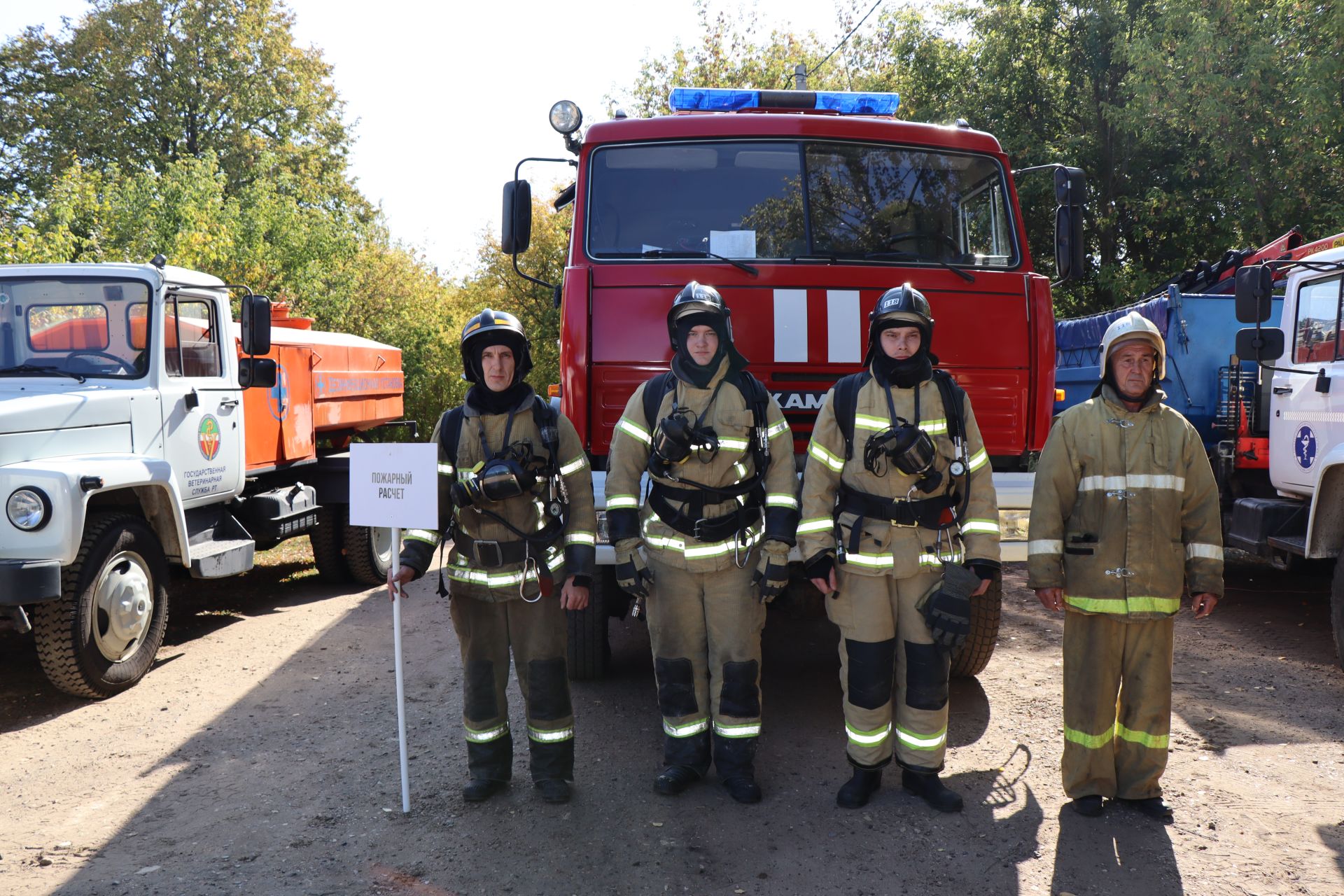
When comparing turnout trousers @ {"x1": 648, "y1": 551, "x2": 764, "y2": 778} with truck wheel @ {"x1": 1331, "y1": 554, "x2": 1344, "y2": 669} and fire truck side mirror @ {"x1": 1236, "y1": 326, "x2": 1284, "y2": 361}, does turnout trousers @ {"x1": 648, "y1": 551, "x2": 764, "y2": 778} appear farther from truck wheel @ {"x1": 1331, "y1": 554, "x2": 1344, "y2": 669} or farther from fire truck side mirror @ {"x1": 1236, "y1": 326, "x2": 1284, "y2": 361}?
fire truck side mirror @ {"x1": 1236, "y1": 326, "x2": 1284, "y2": 361}

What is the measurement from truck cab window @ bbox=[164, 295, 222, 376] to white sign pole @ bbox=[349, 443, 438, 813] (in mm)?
3083

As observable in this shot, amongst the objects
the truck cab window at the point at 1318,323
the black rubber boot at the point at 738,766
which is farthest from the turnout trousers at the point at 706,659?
the truck cab window at the point at 1318,323

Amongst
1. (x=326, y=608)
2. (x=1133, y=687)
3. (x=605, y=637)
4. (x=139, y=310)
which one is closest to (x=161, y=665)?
(x=326, y=608)

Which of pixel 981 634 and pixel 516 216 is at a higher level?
pixel 516 216

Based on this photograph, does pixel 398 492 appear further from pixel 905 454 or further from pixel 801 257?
pixel 801 257

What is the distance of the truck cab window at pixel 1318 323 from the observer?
20.7 feet

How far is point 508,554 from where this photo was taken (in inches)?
152

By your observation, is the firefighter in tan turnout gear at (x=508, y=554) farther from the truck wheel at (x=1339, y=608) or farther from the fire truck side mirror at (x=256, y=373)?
the truck wheel at (x=1339, y=608)

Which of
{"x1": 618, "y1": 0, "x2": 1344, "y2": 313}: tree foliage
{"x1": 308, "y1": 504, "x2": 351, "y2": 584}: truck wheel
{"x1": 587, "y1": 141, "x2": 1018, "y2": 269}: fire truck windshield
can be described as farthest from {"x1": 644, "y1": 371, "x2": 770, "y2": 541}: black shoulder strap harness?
{"x1": 618, "y1": 0, "x2": 1344, "y2": 313}: tree foliage

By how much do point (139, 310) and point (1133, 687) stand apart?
590 centimetres

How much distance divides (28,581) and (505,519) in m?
2.66

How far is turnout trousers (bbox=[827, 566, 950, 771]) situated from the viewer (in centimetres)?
377

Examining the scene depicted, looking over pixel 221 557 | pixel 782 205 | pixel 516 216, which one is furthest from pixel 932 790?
pixel 221 557

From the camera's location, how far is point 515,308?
18.8m
